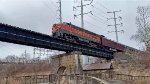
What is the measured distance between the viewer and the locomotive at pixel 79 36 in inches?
1775

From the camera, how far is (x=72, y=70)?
144ft

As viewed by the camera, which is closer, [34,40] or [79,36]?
[34,40]

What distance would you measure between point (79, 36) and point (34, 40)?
12462 mm

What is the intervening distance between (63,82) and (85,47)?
67.8ft

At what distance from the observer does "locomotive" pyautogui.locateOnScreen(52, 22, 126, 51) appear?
45091 mm

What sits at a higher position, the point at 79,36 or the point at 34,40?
the point at 79,36

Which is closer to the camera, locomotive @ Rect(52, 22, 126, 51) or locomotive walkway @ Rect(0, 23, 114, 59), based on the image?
locomotive walkway @ Rect(0, 23, 114, 59)

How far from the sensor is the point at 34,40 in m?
38.5

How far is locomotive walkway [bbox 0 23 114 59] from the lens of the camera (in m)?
34.0

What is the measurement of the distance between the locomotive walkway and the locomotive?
55.6 inches

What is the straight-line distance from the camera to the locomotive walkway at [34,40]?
34.0 metres

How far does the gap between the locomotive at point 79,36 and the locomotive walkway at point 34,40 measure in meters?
1.41

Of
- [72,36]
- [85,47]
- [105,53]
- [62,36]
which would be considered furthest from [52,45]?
[105,53]

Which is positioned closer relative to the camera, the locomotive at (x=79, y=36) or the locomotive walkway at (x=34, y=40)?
the locomotive walkway at (x=34, y=40)
